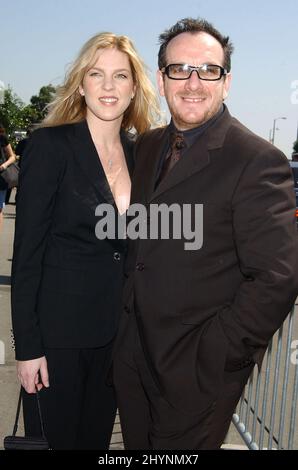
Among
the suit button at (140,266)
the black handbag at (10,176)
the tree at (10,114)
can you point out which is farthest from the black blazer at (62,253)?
the tree at (10,114)

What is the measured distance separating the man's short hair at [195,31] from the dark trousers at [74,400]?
1299mm

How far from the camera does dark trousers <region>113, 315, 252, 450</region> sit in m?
2.42

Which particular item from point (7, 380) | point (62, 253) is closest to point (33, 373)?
point (62, 253)

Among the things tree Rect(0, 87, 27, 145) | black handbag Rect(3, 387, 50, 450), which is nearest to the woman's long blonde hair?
black handbag Rect(3, 387, 50, 450)

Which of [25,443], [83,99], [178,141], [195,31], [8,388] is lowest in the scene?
[8,388]

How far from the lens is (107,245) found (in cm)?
263

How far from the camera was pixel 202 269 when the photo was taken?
7.66 feet

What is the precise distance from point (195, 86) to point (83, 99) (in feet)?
2.13

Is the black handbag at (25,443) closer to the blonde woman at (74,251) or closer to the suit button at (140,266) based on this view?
the blonde woman at (74,251)

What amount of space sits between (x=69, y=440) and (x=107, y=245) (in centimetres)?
89

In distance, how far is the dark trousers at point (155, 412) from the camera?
95.2 inches

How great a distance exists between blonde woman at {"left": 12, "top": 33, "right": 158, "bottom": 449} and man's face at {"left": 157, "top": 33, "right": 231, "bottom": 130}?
1.10 ft

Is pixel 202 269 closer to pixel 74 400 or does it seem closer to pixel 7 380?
pixel 74 400

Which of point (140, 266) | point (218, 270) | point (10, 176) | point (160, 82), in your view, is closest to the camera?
point (218, 270)
